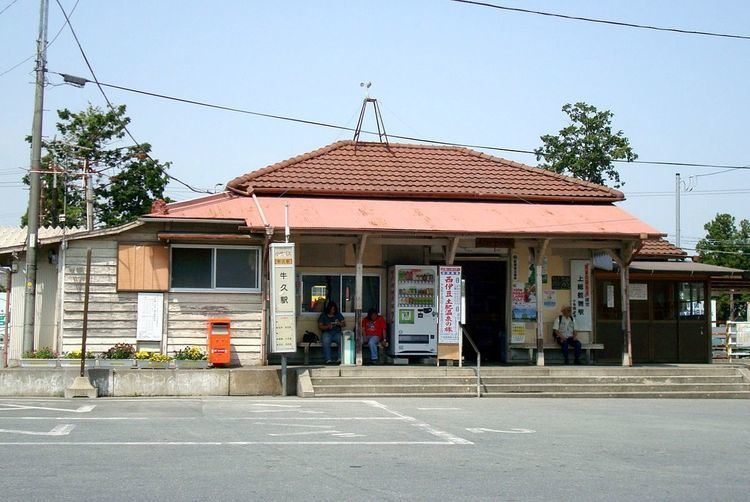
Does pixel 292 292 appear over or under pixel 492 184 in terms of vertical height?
under

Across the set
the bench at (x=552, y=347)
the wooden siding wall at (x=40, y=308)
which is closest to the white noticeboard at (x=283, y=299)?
the wooden siding wall at (x=40, y=308)

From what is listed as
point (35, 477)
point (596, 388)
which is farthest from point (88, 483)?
point (596, 388)

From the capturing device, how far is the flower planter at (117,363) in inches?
763

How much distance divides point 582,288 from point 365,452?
13.7 metres

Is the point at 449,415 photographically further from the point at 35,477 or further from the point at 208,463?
the point at 35,477

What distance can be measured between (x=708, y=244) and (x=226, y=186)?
4692cm

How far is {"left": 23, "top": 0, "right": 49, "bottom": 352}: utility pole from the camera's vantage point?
20078 mm

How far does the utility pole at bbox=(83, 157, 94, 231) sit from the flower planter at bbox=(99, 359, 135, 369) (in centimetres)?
1507

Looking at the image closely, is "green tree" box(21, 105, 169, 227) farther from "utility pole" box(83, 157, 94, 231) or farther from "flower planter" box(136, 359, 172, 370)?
"flower planter" box(136, 359, 172, 370)

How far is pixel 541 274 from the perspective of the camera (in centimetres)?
2167

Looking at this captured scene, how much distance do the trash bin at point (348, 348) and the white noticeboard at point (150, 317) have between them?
4047 mm

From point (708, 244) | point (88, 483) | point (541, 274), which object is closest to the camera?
point (88, 483)

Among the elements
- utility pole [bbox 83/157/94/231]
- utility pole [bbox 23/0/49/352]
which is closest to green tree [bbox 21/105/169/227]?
utility pole [bbox 83/157/94/231]

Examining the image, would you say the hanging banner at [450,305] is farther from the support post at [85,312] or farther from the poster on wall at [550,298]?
the support post at [85,312]
